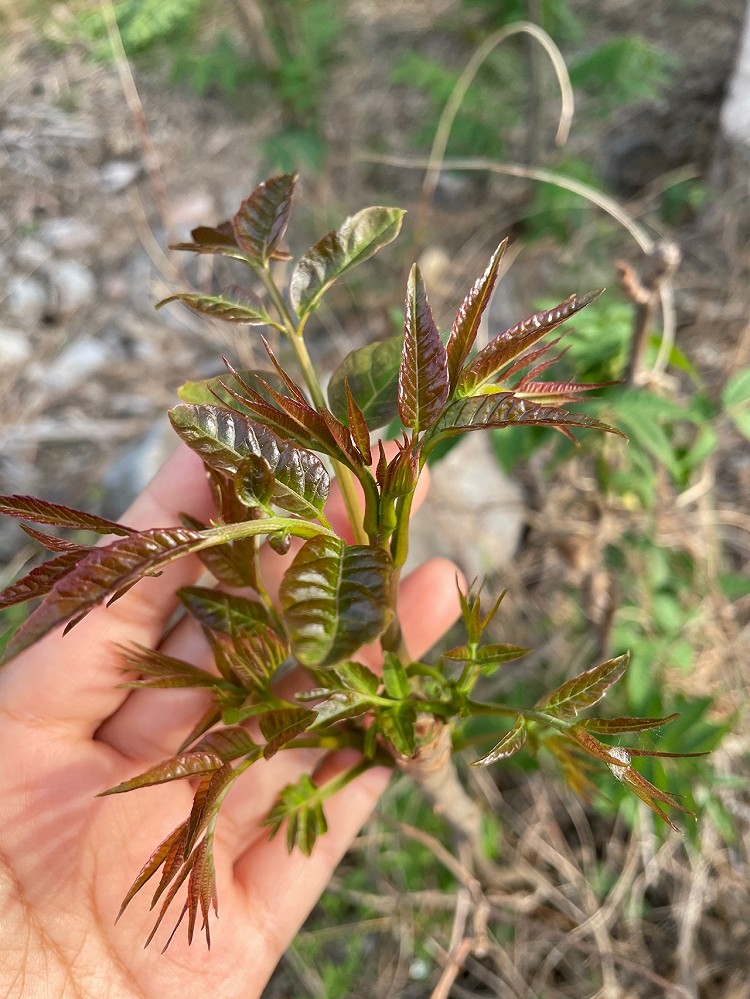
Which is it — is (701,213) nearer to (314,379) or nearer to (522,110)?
(522,110)

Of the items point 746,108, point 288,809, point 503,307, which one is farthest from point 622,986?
point 746,108

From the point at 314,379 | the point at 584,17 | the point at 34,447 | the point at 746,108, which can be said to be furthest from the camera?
the point at 584,17

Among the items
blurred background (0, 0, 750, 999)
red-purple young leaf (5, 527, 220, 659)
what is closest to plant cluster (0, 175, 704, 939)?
red-purple young leaf (5, 527, 220, 659)

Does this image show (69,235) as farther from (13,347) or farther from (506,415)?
(506,415)

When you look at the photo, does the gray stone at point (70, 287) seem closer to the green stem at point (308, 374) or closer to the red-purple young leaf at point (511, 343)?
the green stem at point (308, 374)

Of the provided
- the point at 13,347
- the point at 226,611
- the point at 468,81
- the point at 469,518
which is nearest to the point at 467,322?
the point at 226,611
